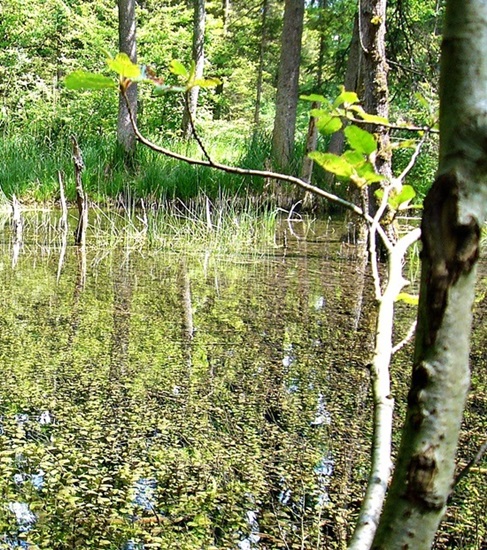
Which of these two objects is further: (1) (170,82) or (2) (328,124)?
(1) (170,82)

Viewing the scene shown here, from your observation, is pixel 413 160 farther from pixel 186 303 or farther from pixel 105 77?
pixel 186 303

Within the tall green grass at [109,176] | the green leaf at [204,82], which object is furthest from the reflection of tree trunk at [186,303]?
the tall green grass at [109,176]

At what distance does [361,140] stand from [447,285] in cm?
20

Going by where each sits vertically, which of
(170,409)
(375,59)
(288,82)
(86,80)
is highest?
(288,82)

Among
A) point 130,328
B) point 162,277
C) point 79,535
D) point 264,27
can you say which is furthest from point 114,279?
point 264,27

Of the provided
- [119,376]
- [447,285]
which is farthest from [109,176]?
[447,285]

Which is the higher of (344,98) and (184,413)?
(344,98)

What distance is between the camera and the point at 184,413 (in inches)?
72.2

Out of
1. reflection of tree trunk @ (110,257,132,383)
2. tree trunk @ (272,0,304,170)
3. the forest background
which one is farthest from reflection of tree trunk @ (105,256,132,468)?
tree trunk @ (272,0,304,170)

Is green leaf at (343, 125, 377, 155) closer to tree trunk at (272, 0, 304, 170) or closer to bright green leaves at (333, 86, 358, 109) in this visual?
bright green leaves at (333, 86, 358, 109)

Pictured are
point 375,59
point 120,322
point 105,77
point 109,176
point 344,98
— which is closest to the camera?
point 105,77

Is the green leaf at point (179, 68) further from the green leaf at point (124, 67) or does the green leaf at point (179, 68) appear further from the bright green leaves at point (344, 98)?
the bright green leaves at point (344, 98)

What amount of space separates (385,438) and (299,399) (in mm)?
1495

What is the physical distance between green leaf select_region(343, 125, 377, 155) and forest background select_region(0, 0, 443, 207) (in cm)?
442
